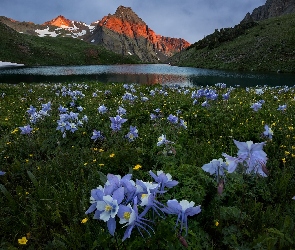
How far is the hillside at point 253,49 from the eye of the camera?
64125 millimetres

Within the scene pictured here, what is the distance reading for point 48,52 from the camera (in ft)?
376

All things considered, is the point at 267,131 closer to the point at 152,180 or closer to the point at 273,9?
the point at 152,180

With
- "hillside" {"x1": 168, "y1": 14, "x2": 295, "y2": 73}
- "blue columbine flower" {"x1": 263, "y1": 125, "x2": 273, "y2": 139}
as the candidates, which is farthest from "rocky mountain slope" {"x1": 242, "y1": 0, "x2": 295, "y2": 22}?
"blue columbine flower" {"x1": 263, "y1": 125, "x2": 273, "y2": 139}

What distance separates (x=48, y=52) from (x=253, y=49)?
85959mm

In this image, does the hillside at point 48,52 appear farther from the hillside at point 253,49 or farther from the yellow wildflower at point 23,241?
the yellow wildflower at point 23,241

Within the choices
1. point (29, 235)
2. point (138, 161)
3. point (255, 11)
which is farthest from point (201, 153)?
point (255, 11)

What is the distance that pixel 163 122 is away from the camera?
796cm

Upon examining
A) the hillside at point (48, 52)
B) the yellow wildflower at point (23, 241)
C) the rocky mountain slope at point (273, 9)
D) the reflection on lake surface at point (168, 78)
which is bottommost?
the reflection on lake surface at point (168, 78)

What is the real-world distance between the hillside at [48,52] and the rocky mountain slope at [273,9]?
7977 cm

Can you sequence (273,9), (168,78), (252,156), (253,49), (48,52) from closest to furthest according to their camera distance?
(252,156)
(168,78)
(253,49)
(48,52)
(273,9)

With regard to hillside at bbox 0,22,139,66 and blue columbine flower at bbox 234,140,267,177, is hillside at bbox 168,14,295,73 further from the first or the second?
blue columbine flower at bbox 234,140,267,177

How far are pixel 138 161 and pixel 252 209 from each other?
2.22 meters

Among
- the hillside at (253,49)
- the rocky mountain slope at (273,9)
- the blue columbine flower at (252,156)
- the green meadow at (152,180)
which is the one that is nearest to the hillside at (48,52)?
Result: the hillside at (253,49)

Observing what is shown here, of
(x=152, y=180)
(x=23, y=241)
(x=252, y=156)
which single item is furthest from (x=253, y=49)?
(x=23, y=241)
